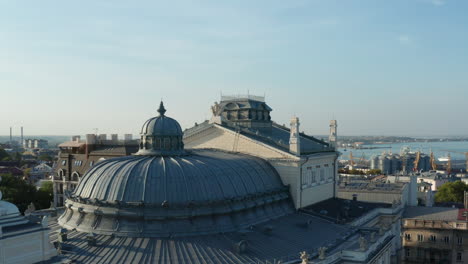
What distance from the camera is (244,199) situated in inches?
1661

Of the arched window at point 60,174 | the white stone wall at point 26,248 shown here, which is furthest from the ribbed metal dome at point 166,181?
the arched window at point 60,174

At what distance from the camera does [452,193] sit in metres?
117

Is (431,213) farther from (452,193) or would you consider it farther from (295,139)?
(452,193)

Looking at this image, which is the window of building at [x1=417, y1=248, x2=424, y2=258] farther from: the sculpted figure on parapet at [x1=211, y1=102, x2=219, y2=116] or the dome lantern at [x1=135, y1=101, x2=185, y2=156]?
the dome lantern at [x1=135, y1=101, x2=185, y2=156]

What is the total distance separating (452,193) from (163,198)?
10195cm

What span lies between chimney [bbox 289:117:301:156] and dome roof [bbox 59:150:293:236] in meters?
8.50

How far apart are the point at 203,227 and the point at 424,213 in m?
53.3

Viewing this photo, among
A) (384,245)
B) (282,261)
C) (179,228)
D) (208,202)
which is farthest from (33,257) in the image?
(384,245)

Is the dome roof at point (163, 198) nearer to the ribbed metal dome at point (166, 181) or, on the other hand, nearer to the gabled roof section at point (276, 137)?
the ribbed metal dome at point (166, 181)

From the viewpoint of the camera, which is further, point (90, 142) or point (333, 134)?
point (90, 142)

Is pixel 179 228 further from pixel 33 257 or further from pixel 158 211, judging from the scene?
pixel 33 257

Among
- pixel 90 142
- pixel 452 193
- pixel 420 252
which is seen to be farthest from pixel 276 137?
pixel 452 193

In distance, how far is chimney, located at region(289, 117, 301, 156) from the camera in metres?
50.8

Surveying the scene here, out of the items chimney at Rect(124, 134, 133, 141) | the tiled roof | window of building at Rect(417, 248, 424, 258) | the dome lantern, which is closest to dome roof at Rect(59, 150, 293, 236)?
the dome lantern
